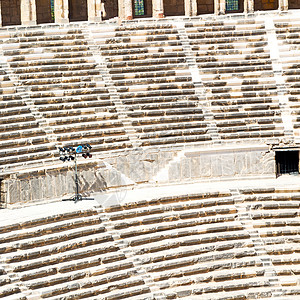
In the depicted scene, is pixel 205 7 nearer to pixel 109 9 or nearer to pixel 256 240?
pixel 109 9

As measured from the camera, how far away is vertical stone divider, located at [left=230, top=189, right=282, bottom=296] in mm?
25188

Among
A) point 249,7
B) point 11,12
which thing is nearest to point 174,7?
point 249,7

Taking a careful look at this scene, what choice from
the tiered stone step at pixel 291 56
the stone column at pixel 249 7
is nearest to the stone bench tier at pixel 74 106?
the tiered stone step at pixel 291 56

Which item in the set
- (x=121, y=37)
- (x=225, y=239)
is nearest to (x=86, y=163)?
(x=225, y=239)

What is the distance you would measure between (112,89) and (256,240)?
8873 mm

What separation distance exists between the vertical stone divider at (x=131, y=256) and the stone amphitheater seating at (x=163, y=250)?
4 cm

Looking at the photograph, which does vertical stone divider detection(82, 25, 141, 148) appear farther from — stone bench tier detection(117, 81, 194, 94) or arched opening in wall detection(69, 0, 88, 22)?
arched opening in wall detection(69, 0, 88, 22)

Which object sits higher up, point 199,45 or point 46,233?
point 199,45

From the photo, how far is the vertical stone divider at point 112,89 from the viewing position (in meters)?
29.6

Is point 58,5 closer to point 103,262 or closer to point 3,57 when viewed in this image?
point 3,57

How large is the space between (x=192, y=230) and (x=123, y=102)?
678cm

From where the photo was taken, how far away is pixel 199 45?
111 ft

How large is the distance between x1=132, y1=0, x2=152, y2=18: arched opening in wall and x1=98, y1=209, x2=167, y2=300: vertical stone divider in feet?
50.3

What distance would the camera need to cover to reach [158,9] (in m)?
36.1
